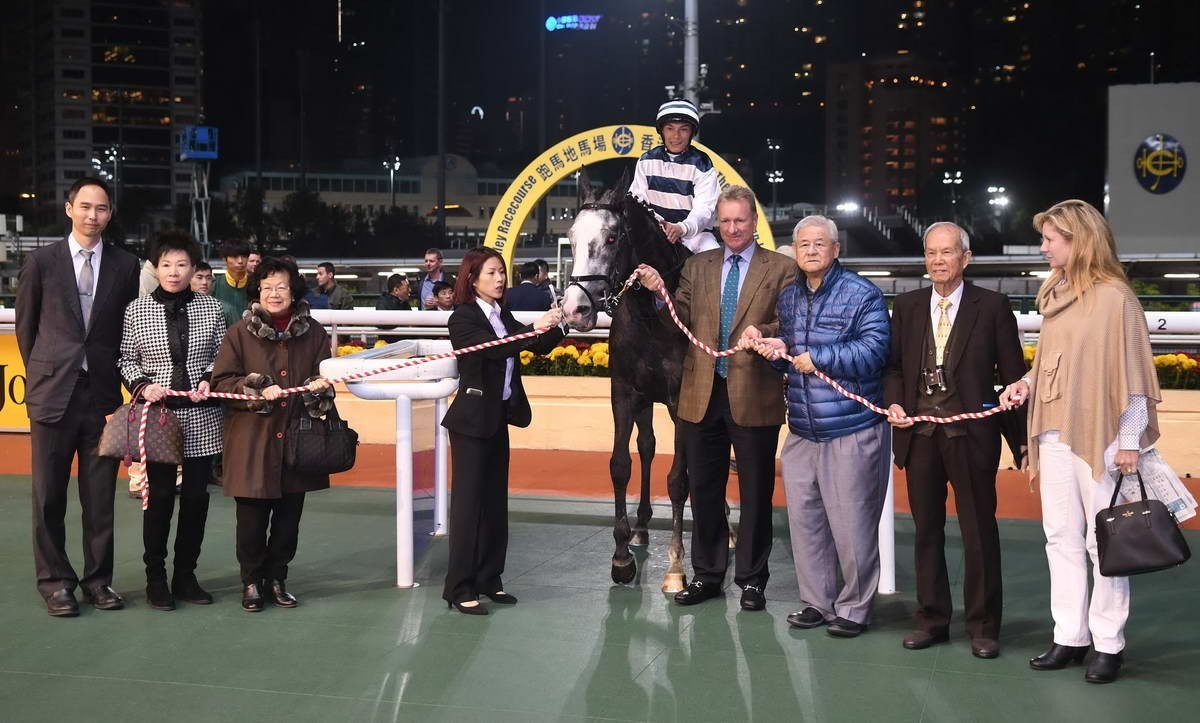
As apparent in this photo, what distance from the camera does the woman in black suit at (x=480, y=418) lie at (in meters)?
5.16

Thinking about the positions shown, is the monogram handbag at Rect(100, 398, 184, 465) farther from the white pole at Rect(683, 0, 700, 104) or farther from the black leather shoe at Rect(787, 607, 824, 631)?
the white pole at Rect(683, 0, 700, 104)

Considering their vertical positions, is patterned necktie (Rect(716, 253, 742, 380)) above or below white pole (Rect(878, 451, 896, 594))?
above

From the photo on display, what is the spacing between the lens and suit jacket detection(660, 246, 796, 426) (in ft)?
16.8

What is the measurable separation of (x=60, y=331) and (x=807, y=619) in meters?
3.42

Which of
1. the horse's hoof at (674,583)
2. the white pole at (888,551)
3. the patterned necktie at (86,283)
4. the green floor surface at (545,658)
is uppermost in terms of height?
the patterned necktie at (86,283)

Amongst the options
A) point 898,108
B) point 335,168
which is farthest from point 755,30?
point 335,168

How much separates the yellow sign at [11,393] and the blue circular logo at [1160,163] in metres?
23.6

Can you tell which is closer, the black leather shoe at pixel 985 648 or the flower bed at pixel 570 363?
the black leather shoe at pixel 985 648

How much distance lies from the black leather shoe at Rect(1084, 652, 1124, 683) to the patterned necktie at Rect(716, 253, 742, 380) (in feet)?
6.07

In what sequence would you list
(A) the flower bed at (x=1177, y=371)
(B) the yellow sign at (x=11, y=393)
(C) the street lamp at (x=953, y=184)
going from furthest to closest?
(C) the street lamp at (x=953, y=184), (B) the yellow sign at (x=11, y=393), (A) the flower bed at (x=1177, y=371)

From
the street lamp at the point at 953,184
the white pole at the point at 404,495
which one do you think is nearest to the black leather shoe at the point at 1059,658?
the white pole at the point at 404,495

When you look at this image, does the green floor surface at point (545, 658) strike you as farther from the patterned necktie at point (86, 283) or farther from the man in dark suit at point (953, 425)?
the patterned necktie at point (86, 283)

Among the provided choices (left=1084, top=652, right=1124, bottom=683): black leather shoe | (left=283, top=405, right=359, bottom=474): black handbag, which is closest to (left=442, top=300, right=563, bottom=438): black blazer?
(left=283, top=405, right=359, bottom=474): black handbag

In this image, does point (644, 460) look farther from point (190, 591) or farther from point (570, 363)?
point (570, 363)
